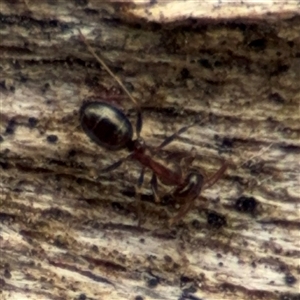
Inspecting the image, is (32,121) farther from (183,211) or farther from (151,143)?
(183,211)

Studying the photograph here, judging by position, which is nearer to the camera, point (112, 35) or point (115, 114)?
point (112, 35)

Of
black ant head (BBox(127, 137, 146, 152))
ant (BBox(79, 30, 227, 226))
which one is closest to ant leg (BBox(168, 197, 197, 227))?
ant (BBox(79, 30, 227, 226))

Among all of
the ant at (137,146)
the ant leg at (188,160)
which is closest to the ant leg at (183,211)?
the ant at (137,146)

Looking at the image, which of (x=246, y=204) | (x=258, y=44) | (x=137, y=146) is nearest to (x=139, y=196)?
(x=137, y=146)

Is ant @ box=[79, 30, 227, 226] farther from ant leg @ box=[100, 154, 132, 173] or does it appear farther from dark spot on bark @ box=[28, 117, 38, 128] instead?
dark spot on bark @ box=[28, 117, 38, 128]

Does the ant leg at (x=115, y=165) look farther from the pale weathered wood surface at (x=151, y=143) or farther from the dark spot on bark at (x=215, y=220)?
the dark spot on bark at (x=215, y=220)

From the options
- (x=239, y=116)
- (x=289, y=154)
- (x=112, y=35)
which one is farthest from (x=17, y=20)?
(x=289, y=154)

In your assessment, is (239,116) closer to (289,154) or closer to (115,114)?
(289,154)
